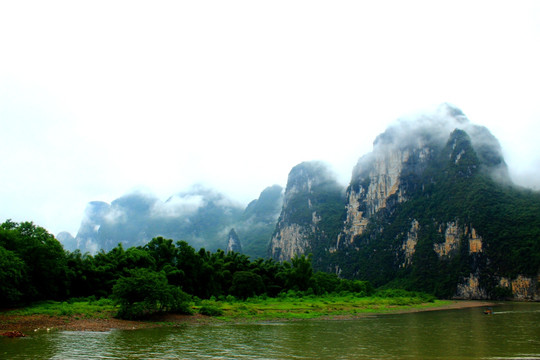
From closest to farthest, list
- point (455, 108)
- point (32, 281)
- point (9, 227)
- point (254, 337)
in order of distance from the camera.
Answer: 1. point (254, 337)
2. point (32, 281)
3. point (9, 227)
4. point (455, 108)

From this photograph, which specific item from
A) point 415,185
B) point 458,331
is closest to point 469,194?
point 415,185

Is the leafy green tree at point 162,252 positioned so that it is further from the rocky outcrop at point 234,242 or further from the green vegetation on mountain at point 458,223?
the rocky outcrop at point 234,242

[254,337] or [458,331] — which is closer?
[254,337]

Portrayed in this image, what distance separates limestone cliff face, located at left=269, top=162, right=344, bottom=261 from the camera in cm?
15025

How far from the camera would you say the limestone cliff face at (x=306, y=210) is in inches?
5915

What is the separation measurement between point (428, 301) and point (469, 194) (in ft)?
171

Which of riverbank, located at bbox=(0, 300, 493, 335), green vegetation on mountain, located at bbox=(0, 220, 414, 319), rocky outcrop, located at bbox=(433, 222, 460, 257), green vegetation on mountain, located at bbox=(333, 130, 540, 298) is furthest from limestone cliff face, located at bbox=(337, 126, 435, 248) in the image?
riverbank, located at bbox=(0, 300, 493, 335)

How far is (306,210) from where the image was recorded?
6289 inches

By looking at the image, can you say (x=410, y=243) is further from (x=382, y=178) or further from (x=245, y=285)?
(x=245, y=285)

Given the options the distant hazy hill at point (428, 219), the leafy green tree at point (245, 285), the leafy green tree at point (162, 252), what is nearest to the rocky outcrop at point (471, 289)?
the distant hazy hill at point (428, 219)

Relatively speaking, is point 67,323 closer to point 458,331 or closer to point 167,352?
point 167,352

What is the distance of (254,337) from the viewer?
61.1ft

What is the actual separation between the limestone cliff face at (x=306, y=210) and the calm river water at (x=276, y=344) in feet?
408

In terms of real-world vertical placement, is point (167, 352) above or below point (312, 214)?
below
